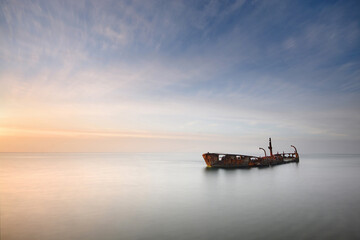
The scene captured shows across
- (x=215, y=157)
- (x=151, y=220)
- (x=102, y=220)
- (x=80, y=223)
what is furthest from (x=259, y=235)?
(x=215, y=157)

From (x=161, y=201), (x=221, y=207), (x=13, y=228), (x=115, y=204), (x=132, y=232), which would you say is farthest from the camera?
(x=161, y=201)

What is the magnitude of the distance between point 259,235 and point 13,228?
1142cm

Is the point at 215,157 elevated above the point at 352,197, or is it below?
above

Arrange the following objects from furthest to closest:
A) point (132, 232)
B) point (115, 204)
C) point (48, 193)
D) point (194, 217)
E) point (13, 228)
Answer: point (48, 193)
point (115, 204)
point (194, 217)
point (13, 228)
point (132, 232)

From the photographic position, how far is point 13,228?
398 inches

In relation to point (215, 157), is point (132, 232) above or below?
below

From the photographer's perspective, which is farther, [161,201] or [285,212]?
[161,201]

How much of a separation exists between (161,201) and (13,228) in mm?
8782

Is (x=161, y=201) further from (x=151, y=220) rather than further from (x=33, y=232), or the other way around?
(x=33, y=232)

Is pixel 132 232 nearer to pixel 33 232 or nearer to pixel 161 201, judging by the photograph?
pixel 33 232

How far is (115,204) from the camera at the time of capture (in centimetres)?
1481

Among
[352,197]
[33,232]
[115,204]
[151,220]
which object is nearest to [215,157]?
[352,197]

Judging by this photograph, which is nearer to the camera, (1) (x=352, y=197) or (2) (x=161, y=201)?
(2) (x=161, y=201)

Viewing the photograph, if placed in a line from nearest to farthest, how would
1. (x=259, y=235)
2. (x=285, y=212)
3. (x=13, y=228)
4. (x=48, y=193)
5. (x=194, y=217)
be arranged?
1. (x=259, y=235)
2. (x=13, y=228)
3. (x=194, y=217)
4. (x=285, y=212)
5. (x=48, y=193)
